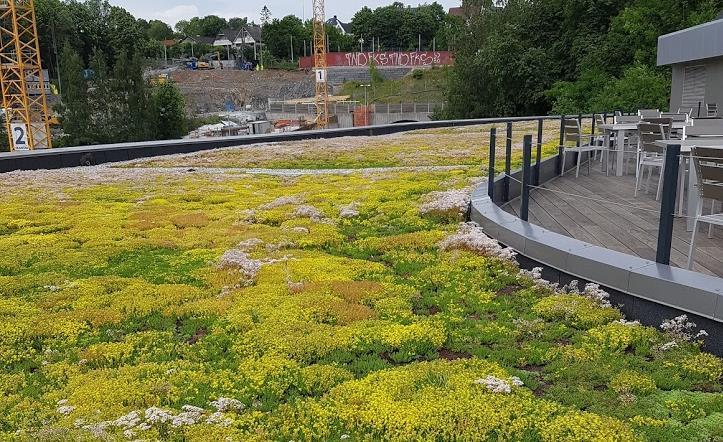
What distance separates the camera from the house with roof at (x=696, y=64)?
20469 mm

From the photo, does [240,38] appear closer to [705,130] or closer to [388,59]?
[388,59]

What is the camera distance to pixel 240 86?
4055 inches

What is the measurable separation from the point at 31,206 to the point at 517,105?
41.4m

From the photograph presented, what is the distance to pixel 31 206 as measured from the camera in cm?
A: 1171

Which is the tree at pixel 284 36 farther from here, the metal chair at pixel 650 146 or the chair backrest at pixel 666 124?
the metal chair at pixel 650 146

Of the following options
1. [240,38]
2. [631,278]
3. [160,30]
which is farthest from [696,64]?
[160,30]

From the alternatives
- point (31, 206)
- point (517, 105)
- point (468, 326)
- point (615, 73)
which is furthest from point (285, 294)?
point (517, 105)

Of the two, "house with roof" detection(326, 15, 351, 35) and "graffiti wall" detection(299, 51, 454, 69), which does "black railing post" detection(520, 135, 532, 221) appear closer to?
"graffiti wall" detection(299, 51, 454, 69)

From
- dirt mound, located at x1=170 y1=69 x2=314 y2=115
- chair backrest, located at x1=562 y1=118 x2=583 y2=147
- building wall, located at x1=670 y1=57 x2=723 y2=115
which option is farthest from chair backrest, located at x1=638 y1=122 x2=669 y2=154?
dirt mound, located at x1=170 y1=69 x2=314 y2=115

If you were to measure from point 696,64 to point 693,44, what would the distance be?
1453 millimetres

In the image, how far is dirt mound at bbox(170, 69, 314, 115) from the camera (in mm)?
96562

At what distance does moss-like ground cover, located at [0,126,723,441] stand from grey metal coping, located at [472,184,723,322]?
20cm

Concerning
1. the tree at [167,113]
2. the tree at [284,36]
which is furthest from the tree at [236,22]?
the tree at [167,113]

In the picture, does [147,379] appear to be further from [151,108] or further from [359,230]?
[151,108]
